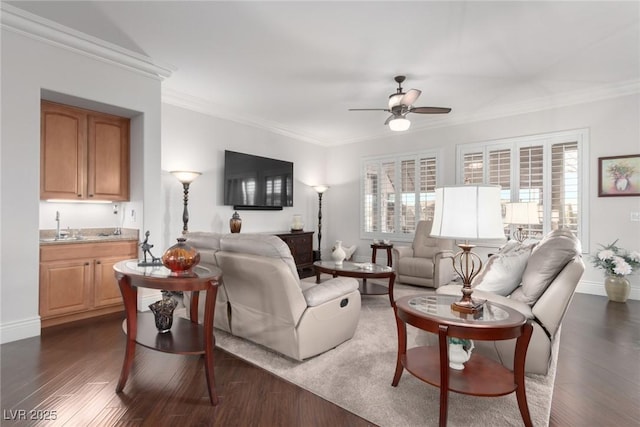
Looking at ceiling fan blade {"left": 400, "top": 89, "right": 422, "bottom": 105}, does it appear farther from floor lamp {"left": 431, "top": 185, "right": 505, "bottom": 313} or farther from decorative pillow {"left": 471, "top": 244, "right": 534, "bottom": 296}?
floor lamp {"left": 431, "top": 185, "right": 505, "bottom": 313}

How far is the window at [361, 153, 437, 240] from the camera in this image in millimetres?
6246

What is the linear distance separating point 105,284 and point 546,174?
20.5 ft

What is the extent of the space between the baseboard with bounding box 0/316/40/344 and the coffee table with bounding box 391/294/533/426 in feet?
10.8

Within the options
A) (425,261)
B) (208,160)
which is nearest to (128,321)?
(208,160)

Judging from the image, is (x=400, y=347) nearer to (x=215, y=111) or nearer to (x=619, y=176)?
(x=619, y=176)

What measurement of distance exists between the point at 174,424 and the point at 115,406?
1.50 ft

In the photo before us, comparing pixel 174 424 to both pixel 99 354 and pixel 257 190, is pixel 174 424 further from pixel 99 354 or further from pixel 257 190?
pixel 257 190

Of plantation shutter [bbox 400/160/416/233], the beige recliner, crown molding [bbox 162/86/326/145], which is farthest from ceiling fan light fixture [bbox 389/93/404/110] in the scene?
crown molding [bbox 162/86/326/145]

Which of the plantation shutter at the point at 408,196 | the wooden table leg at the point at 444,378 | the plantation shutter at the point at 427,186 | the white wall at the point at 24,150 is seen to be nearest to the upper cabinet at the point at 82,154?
the white wall at the point at 24,150

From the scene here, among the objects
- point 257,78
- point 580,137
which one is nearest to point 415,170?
point 580,137

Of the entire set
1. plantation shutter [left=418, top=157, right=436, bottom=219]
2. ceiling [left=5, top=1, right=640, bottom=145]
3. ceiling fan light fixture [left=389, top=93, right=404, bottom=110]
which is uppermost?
ceiling [left=5, top=1, right=640, bottom=145]

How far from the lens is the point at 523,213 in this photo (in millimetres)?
4488

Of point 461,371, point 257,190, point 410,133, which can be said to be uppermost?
point 410,133

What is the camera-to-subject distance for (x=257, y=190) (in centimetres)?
600
